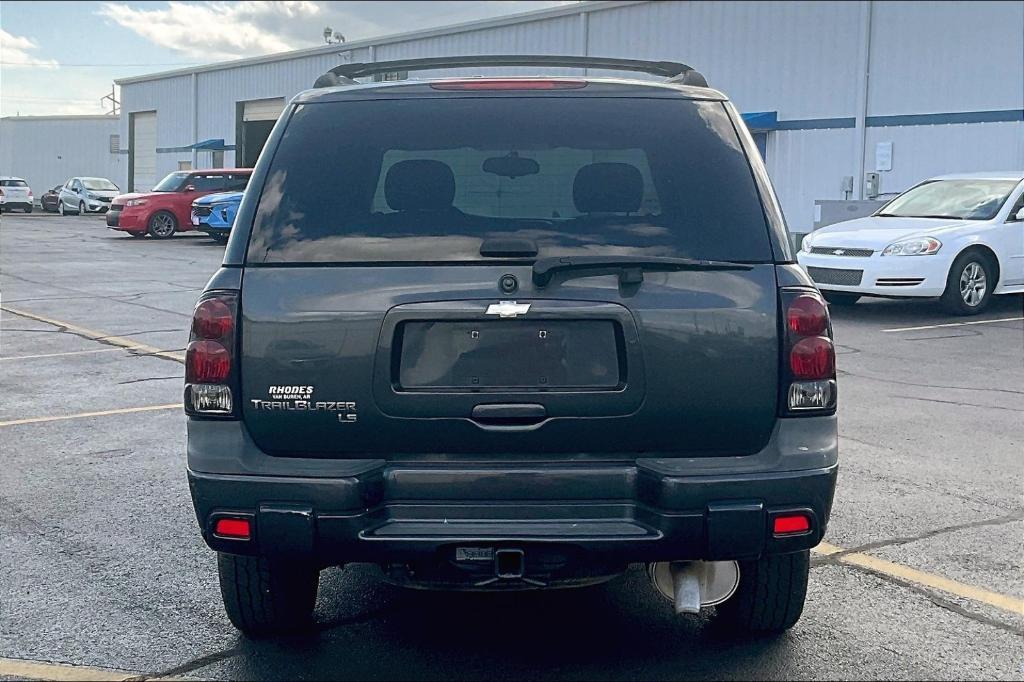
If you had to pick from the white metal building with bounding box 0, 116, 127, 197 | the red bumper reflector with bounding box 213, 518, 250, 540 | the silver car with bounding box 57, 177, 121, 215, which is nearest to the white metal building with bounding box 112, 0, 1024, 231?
the silver car with bounding box 57, 177, 121, 215

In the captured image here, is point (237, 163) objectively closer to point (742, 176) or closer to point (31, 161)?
point (31, 161)

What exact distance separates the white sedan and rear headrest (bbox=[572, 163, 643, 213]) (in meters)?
9.88

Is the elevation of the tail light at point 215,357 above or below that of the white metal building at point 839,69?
below

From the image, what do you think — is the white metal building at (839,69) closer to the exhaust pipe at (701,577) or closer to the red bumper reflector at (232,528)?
the exhaust pipe at (701,577)

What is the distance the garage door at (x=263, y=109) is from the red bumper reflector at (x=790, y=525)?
42923mm

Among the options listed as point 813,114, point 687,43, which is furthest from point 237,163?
point 813,114

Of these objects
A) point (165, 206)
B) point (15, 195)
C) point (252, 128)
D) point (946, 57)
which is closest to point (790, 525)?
point (946, 57)

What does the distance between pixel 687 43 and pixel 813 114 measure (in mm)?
4240

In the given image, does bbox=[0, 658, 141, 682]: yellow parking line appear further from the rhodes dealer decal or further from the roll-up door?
the roll-up door

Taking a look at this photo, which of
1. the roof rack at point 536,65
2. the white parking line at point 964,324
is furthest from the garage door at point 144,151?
the roof rack at point 536,65

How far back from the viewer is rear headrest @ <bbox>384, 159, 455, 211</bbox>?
3.54m

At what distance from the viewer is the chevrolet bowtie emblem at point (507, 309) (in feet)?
10.9

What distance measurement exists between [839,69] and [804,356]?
Answer: 2239 cm

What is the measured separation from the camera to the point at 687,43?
91.5 ft
